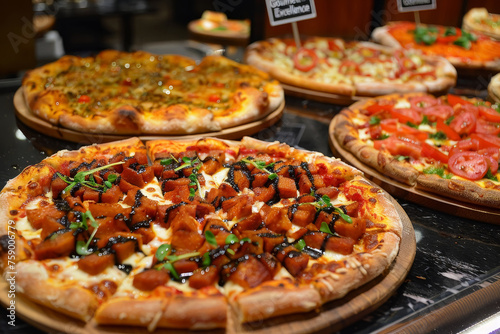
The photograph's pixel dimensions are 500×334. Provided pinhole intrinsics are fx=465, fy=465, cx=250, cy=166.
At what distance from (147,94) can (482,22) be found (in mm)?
7718

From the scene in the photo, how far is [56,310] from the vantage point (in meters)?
2.23

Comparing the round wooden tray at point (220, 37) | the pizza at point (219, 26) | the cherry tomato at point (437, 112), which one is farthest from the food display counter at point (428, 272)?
the pizza at point (219, 26)

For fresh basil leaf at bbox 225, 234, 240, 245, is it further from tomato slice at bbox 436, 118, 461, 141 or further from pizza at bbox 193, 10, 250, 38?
pizza at bbox 193, 10, 250, 38

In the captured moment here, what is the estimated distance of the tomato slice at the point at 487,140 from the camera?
4.19 meters

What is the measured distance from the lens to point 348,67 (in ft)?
20.1

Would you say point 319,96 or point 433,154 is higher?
point 319,96

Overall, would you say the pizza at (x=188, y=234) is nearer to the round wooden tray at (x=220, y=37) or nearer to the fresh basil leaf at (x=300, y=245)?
the fresh basil leaf at (x=300, y=245)

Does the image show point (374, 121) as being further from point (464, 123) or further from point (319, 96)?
point (319, 96)

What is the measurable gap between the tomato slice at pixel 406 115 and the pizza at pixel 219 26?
4.93 meters

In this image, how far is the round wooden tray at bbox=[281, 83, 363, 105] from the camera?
17.7 ft

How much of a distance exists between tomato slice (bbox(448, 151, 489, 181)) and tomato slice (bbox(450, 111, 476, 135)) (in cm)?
60

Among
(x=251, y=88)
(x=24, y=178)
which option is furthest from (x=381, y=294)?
(x=251, y=88)

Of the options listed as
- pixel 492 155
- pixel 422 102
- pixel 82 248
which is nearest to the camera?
pixel 82 248

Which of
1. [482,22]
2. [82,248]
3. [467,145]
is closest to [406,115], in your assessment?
[467,145]
